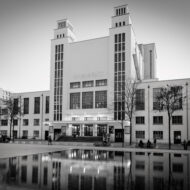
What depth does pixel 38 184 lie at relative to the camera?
12.5 meters

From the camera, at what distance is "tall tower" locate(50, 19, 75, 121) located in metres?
71.4

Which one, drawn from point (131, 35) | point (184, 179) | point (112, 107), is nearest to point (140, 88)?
point (112, 107)

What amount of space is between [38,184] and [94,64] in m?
57.5

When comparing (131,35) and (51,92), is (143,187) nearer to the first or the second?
(131,35)

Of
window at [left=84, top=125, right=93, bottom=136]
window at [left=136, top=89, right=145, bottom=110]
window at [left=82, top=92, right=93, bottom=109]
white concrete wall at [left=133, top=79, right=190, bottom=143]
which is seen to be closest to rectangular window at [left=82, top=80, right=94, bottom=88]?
window at [left=82, top=92, right=93, bottom=109]

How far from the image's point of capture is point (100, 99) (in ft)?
218

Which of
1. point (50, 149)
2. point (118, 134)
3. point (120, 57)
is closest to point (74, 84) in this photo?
point (120, 57)

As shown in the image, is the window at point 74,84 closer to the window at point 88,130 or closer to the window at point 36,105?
the window at point 88,130

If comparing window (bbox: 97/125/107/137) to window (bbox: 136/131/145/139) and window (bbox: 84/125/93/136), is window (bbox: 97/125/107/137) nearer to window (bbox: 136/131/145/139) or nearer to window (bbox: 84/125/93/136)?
window (bbox: 84/125/93/136)

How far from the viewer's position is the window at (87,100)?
221 ft

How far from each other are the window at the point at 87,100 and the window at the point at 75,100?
160 cm

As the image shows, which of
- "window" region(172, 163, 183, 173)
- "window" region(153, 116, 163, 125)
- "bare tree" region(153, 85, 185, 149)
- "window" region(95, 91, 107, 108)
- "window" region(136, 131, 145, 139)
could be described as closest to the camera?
"window" region(172, 163, 183, 173)

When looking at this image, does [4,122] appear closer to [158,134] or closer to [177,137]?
[158,134]

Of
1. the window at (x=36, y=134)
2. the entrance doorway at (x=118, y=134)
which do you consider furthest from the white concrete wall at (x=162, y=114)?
the window at (x=36, y=134)
